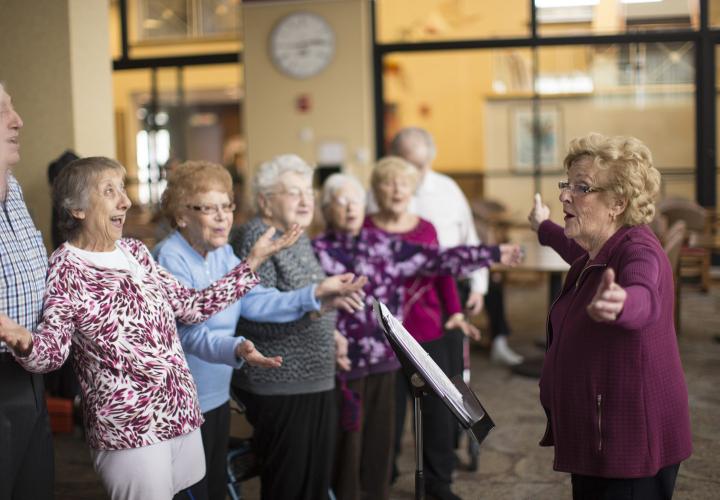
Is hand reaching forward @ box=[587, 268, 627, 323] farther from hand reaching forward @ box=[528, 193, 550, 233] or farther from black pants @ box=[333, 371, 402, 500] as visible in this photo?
black pants @ box=[333, 371, 402, 500]

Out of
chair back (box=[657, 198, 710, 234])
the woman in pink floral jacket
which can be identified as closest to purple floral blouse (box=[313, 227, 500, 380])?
the woman in pink floral jacket

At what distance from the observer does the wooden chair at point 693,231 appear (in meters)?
8.06

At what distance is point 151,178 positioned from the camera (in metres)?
10.6

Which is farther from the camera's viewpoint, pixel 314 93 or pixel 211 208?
pixel 314 93

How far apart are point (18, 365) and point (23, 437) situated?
19 cm

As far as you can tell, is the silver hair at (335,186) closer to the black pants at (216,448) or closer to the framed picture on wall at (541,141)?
Result: the black pants at (216,448)

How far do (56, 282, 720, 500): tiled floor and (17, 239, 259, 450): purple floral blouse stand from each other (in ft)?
5.92

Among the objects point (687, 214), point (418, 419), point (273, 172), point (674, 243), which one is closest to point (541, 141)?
point (687, 214)

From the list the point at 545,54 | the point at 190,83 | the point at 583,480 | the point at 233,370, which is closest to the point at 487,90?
the point at 545,54

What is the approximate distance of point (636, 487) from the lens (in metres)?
2.35

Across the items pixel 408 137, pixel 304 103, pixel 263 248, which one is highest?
pixel 304 103

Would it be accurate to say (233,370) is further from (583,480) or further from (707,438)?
(707,438)

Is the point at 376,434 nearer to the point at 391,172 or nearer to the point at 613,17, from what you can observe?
the point at 391,172

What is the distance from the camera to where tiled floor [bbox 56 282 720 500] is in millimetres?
4191
